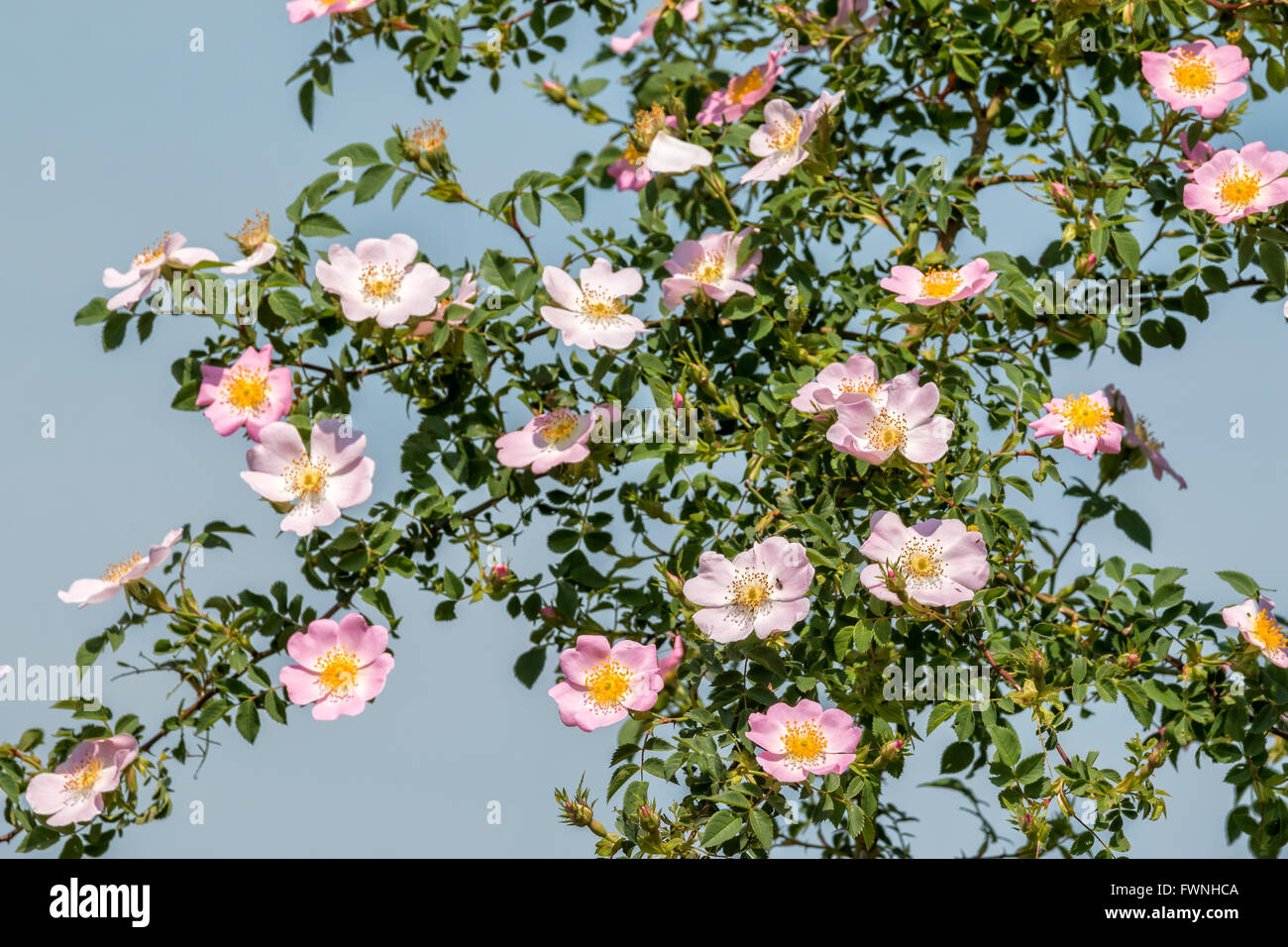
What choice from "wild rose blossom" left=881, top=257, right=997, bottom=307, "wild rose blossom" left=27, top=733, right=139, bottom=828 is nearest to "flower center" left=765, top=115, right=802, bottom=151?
"wild rose blossom" left=881, top=257, right=997, bottom=307

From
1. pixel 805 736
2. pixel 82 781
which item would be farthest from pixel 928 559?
pixel 82 781

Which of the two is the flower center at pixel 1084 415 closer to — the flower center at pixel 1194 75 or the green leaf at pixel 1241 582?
the green leaf at pixel 1241 582

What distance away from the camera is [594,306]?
2123 millimetres

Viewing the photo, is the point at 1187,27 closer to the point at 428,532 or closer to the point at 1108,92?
the point at 1108,92

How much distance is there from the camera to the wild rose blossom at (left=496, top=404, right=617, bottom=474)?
206cm

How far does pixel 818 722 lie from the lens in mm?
1884

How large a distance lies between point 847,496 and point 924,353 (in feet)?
0.89

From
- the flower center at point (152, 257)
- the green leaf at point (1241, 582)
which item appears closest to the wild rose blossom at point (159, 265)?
the flower center at point (152, 257)

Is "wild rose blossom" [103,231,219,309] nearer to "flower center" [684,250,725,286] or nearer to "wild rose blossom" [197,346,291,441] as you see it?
"wild rose blossom" [197,346,291,441]

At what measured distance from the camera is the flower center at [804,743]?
6.09 ft

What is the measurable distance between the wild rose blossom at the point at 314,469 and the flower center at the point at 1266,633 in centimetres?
143

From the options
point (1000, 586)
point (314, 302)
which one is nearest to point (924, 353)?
point (1000, 586)

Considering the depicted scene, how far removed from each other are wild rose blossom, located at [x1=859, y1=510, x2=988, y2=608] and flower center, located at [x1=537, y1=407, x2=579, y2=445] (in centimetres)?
52
